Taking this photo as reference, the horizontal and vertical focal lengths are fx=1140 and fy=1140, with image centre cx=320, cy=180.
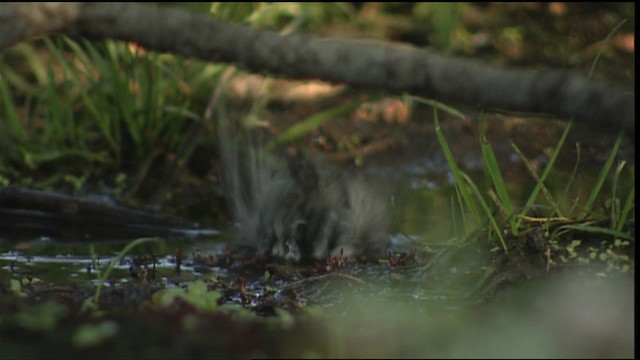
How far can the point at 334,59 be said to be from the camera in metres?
2.95

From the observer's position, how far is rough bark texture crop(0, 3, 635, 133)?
253 centimetres

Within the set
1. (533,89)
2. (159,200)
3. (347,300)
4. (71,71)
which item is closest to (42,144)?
(71,71)

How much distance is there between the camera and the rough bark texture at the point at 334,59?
2.53m

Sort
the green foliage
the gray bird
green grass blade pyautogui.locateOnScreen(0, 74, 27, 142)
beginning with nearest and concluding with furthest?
the green foliage < the gray bird < green grass blade pyautogui.locateOnScreen(0, 74, 27, 142)

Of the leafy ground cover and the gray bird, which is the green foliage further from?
the gray bird

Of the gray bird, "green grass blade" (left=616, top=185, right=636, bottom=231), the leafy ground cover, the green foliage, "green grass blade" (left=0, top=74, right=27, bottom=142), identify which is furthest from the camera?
"green grass blade" (left=0, top=74, right=27, bottom=142)

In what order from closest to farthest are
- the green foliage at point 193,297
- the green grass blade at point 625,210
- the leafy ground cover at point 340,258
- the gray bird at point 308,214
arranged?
1. the leafy ground cover at point 340,258
2. the green foliage at point 193,297
3. the green grass blade at point 625,210
4. the gray bird at point 308,214

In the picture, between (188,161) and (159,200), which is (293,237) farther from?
(188,161)

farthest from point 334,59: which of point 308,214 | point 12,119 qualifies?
point 12,119

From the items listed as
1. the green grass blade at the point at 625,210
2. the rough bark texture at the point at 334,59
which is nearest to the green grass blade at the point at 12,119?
the rough bark texture at the point at 334,59

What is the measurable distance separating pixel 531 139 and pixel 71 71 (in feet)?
6.36

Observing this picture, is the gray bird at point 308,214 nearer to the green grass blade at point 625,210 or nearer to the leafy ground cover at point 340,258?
the leafy ground cover at point 340,258

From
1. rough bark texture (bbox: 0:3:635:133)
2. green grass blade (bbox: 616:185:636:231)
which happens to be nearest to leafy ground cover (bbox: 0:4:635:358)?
green grass blade (bbox: 616:185:636:231)

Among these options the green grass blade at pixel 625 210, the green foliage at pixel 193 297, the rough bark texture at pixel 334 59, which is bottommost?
the green foliage at pixel 193 297
